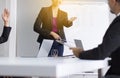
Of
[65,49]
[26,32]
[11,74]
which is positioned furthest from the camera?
[26,32]

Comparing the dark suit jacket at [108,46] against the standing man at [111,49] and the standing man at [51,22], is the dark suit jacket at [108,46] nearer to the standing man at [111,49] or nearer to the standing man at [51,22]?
the standing man at [111,49]

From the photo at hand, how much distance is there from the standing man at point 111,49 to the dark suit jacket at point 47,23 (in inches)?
129

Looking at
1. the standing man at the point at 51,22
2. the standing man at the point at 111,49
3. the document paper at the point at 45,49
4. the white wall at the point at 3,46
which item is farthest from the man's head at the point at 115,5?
the white wall at the point at 3,46

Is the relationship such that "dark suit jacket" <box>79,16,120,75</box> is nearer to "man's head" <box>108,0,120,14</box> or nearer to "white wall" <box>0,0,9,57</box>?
"man's head" <box>108,0,120,14</box>

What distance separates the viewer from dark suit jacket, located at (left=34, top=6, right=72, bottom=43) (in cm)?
521

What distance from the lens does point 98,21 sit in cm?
543

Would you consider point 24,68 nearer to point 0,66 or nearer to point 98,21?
point 0,66

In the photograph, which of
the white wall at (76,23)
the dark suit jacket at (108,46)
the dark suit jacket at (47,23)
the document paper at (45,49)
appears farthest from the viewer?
the white wall at (76,23)

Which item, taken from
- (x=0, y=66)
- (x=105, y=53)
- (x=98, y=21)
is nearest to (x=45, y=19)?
(x=98, y=21)

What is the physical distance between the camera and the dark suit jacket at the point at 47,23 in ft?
17.1

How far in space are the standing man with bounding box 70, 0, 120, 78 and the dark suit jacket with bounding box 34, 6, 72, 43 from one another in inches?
129

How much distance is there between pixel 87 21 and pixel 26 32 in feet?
3.90

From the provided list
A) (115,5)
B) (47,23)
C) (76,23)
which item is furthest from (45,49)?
(76,23)

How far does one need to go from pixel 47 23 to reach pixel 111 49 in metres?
3.62
